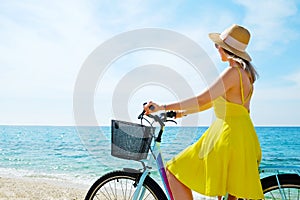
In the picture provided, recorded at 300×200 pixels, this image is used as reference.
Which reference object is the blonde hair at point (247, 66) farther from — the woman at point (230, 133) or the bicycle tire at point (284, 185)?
the bicycle tire at point (284, 185)

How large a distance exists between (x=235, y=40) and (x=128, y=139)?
102 cm

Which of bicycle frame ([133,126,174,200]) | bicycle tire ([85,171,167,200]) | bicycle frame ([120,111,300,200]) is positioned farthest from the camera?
bicycle tire ([85,171,167,200])

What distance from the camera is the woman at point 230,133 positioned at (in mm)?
2539

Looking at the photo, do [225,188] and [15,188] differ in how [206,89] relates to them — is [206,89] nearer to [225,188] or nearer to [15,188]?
[225,188]

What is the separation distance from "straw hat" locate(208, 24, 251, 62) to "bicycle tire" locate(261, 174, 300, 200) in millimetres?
887

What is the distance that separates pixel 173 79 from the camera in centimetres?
302

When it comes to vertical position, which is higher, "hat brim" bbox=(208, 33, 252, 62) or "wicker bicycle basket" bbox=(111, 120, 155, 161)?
"hat brim" bbox=(208, 33, 252, 62)

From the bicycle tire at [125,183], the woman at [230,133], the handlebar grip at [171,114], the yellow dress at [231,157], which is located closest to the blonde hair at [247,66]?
the woman at [230,133]

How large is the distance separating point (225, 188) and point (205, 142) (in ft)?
1.10

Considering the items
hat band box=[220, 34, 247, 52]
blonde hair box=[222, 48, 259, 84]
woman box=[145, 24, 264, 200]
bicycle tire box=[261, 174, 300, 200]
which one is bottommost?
bicycle tire box=[261, 174, 300, 200]

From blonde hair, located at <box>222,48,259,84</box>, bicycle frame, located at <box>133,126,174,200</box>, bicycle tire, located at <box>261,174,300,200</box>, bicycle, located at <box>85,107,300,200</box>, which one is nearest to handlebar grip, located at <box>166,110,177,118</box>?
bicycle, located at <box>85,107,300,200</box>

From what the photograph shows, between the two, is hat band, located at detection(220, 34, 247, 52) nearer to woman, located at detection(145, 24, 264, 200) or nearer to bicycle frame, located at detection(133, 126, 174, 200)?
woman, located at detection(145, 24, 264, 200)

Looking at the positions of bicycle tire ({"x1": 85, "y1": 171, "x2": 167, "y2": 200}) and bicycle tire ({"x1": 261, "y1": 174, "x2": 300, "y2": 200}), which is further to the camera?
bicycle tire ({"x1": 85, "y1": 171, "x2": 167, "y2": 200})

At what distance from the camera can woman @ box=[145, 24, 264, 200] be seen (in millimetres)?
2539
